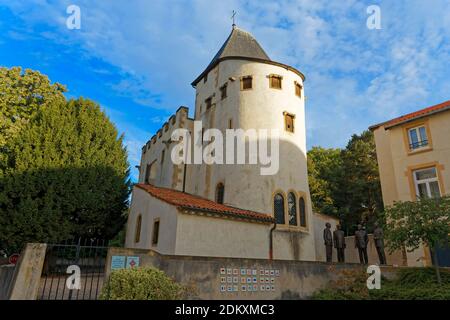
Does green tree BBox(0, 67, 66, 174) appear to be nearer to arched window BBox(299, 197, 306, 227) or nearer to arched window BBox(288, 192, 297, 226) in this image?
arched window BBox(288, 192, 297, 226)

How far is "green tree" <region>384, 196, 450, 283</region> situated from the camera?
1107 cm

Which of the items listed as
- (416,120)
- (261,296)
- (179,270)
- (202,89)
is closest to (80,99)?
(202,89)

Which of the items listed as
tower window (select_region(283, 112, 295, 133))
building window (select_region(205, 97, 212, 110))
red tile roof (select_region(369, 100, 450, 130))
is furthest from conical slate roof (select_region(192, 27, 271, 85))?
red tile roof (select_region(369, 100, 450, 130))

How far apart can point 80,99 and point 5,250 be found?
10.5 meters

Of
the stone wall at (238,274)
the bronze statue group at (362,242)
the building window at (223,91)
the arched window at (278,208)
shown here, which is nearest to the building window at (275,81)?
the building window at (223,91)

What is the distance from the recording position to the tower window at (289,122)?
20525 millimetres

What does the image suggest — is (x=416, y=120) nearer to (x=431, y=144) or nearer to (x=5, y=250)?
(x=431, y=144)

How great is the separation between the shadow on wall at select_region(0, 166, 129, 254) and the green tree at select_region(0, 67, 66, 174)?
3.77 metres

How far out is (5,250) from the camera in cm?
1577

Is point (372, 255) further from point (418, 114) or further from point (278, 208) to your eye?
point (418, 114)

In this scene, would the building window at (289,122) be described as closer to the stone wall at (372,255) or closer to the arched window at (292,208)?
the arched window at (292,208)

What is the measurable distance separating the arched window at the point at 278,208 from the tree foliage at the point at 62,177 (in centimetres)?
976

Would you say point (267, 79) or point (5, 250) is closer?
point (5, 250)
